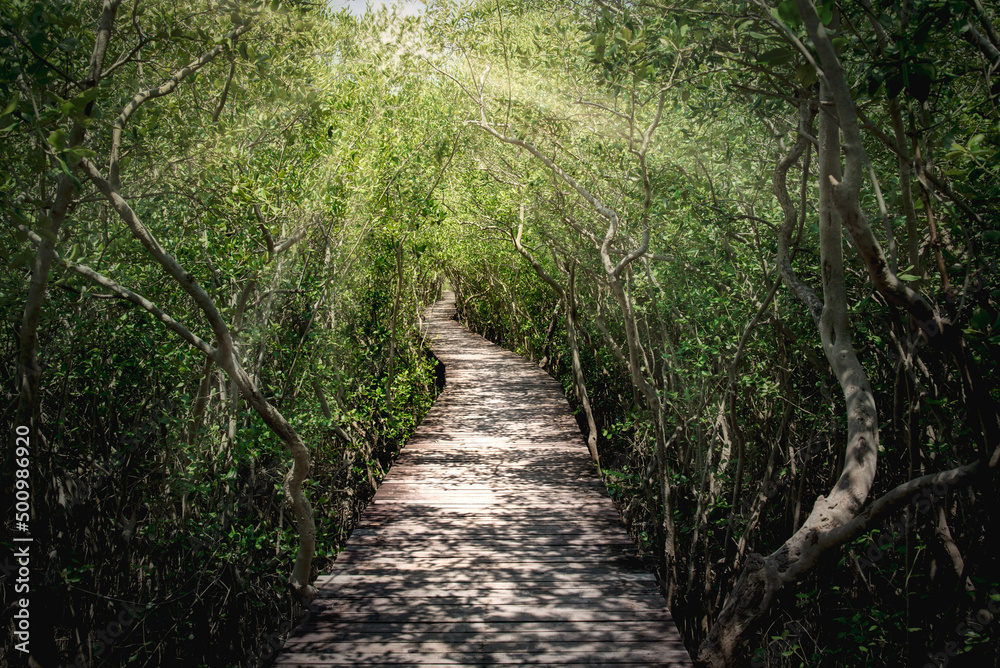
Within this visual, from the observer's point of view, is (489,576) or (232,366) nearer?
(232,366)

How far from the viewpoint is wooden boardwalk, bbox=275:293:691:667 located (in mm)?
3355

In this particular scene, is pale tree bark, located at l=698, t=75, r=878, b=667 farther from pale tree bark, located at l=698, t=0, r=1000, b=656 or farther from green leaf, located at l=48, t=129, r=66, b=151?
green leaf, located at l=48, t=129, r=66, b=151

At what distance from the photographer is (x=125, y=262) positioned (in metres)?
4.52

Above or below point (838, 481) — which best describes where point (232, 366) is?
above

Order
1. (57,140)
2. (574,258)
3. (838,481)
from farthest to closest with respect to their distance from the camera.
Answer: (574,258)
(838,481)
(57,140)

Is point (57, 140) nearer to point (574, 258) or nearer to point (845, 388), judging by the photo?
point (845, 388)

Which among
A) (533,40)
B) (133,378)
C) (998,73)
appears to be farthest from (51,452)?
(998,73)

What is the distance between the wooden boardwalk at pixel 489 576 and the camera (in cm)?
336

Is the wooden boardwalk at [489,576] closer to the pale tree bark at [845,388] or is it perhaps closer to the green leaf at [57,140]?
the pale tree bark at [845,388]

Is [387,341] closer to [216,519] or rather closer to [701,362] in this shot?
[216,519]

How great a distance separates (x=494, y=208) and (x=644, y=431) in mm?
4631

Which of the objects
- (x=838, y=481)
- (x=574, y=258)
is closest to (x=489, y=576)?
(x=838, y=481)

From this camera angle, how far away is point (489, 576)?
4258 mm

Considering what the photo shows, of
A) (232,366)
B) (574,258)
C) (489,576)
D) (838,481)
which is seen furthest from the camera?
(574,258)
